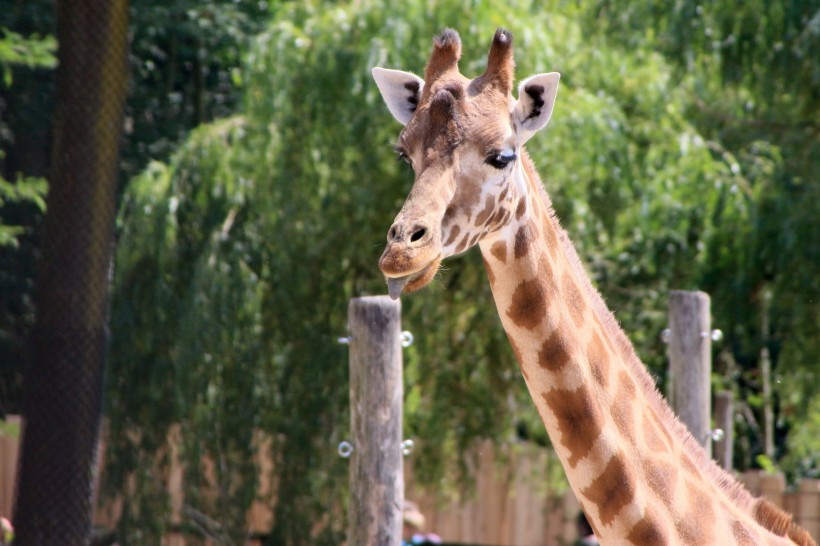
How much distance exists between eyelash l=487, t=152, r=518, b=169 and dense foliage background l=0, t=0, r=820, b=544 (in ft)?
11.0

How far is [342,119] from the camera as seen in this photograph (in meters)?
6.15

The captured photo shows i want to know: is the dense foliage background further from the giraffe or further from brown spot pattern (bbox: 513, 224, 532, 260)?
brown spot pattern (bbox: 513, 224, 532, 260)

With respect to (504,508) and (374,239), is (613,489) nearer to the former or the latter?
(374,239)

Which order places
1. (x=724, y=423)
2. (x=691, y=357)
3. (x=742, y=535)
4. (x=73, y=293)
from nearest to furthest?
(x=742, y=535), (x=691, y=357), (x=73, y=293), (x=724, y=423)

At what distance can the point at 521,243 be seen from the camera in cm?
261

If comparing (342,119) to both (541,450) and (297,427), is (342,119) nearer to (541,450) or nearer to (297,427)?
(297,427)

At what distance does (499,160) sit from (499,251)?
215mm

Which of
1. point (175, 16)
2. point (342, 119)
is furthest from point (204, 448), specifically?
point (175, 16)

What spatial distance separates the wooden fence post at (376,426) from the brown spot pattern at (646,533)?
1214 millimetres

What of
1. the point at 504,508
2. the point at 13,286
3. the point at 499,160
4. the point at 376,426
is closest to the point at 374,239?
the point at 376,426

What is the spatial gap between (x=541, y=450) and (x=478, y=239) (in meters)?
5.25

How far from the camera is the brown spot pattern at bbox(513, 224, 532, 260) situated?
261 cm

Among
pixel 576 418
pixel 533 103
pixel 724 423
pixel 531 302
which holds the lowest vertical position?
pixel 724 423

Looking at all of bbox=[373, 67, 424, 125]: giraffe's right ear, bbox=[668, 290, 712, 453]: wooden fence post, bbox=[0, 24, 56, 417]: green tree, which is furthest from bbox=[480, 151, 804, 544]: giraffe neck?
bbox=[0, 24, 56, 417]: green tree
